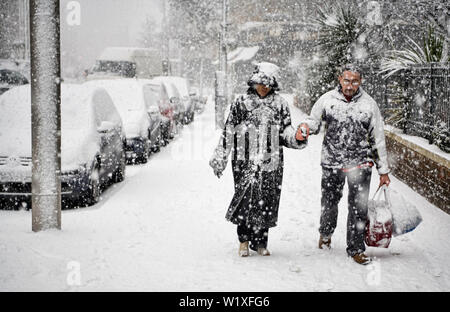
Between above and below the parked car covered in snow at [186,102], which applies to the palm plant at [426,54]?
above

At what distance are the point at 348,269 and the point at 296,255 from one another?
61 centimetres

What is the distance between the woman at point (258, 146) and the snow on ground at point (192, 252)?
47 cm

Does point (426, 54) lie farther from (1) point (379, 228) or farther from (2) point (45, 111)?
(2) point (45, 111)

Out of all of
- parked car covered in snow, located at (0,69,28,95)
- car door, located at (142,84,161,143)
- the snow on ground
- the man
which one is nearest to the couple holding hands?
the man

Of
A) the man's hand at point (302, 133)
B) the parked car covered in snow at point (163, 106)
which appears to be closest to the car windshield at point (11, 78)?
the parked car covered in snow at point (163, 106)

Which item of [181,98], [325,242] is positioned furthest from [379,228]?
[181,98]

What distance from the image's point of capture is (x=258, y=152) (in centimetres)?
496

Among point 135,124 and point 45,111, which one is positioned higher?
point 45,111

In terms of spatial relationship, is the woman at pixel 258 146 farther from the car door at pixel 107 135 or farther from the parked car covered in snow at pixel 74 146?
the car door at pixel 107 135

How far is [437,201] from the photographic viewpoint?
726 centimetres

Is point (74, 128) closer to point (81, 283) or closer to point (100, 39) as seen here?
point (81, 283)

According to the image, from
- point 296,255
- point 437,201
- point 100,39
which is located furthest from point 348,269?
point 100,39

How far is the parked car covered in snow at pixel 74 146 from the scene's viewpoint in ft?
22.5

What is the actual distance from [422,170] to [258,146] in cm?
389
